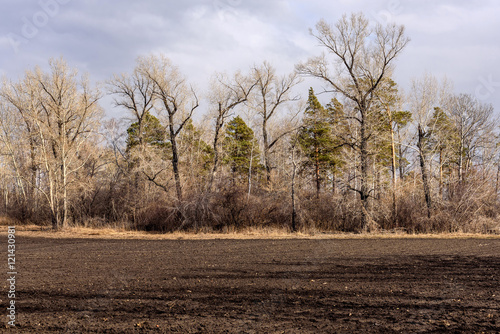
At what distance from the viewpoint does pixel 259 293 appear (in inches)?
353

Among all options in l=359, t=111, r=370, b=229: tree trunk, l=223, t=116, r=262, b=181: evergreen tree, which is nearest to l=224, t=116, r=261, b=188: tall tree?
l=223, t=116, r=262, b=181: evergreen tree

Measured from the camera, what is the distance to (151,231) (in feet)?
95.2

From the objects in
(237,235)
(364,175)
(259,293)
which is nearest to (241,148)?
(364,175)

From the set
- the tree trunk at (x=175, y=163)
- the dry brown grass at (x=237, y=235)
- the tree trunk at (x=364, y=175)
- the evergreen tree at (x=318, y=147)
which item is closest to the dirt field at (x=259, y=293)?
the dry brown grass at (x=237, y=235)

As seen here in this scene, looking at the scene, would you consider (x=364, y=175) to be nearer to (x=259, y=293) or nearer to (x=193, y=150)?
(x=259, y=293)

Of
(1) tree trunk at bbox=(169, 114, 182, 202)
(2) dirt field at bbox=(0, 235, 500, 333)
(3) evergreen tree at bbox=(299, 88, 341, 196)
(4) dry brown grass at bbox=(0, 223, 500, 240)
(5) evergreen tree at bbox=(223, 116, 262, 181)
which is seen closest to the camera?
(2) dirt field at bbox=(0, 235, 500, 333)

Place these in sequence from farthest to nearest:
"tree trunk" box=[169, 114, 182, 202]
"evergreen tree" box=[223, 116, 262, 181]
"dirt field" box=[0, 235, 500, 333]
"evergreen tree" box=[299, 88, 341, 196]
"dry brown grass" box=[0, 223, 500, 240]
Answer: "evergreen tree" box=[223, 116, 262, 181], "evergreen tree" box=[299, 88, 341, 196], "tree trunk" box=[169, 114, 182, 202], "dry brown grass" box=[0, 223, 500, 240], "dirt field" box=[0, 235, 500, 333]

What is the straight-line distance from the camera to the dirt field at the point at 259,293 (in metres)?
6.75

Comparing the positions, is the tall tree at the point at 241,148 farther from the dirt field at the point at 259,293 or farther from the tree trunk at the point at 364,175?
the dirt field at the point at 259,293

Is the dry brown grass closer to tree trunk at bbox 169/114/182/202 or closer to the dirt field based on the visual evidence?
tree trunk at bbox 169/114/182/202

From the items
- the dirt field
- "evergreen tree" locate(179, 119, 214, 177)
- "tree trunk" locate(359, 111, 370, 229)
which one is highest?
"evergreen tree" locate(179, 119, 214, 177)

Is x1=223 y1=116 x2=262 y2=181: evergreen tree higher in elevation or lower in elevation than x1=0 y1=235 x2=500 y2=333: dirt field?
higher

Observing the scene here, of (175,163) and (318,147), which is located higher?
(318,147)

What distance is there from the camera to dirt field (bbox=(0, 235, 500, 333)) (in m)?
6.75
